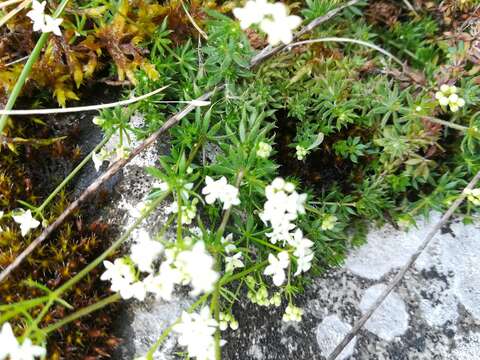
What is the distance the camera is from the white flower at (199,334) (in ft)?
5.89

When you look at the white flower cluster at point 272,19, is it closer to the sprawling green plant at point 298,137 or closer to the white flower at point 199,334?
the sprawling green plant at point 298,137

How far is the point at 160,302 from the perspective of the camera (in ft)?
8.11

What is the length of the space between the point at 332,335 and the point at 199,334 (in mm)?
1047

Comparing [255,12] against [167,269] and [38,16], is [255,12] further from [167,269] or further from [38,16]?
[38,16]

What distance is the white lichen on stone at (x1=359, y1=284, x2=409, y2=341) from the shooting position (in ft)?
8.70

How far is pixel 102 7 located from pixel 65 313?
5.16ft

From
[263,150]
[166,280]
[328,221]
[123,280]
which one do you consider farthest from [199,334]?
[328,221]

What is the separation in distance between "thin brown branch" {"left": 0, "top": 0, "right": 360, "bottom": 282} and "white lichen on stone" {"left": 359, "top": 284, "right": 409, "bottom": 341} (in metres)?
1.37

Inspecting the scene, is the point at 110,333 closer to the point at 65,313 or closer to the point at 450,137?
the point at 65,313

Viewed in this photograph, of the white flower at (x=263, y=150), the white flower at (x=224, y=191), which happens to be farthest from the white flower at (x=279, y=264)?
the white flower at (x=263, y=150)

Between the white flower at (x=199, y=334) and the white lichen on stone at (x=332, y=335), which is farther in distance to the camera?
the white lichen on stone at (x=332, y=335)

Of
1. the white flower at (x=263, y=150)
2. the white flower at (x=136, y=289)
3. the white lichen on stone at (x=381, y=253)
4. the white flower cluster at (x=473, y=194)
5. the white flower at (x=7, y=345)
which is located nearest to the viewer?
the white flower at (x=7, y=345)

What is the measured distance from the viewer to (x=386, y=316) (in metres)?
2.68

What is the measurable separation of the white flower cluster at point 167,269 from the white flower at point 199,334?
0.48ft
